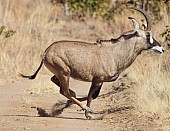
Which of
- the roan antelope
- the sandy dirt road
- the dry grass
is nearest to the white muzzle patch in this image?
the roan antelope

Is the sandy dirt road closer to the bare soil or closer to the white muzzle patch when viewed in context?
the bare soil

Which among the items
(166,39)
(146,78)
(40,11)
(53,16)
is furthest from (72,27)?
(146,78)

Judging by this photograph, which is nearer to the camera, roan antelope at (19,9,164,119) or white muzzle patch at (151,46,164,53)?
roan antelope at (19,9,164,119)

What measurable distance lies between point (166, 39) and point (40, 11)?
1023 centimetres

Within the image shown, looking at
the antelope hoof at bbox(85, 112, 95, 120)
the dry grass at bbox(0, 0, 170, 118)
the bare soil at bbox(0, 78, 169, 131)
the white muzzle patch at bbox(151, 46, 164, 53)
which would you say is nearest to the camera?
the bare soil at bbox(0, 78, 169, 131)

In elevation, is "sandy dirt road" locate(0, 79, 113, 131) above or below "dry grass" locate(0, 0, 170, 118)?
below

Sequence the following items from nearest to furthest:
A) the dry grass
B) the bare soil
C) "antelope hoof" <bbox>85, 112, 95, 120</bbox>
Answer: the bare soil
"antelope hoof" <bbox>85, 112, 95, 120</bbox>
the dry grass

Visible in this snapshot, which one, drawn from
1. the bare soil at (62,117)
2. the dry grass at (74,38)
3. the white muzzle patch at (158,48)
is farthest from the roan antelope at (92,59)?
the dry grass at (74,38)

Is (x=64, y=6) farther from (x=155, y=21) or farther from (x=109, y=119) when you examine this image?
(x=109, y=119)

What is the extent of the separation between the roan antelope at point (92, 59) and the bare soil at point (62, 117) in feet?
1.82

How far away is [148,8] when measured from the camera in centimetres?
2661

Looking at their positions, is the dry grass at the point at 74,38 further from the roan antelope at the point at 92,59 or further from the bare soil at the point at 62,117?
the roan antelope at the point at 92,59

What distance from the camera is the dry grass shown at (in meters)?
13.3

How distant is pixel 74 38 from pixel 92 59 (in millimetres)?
14315
